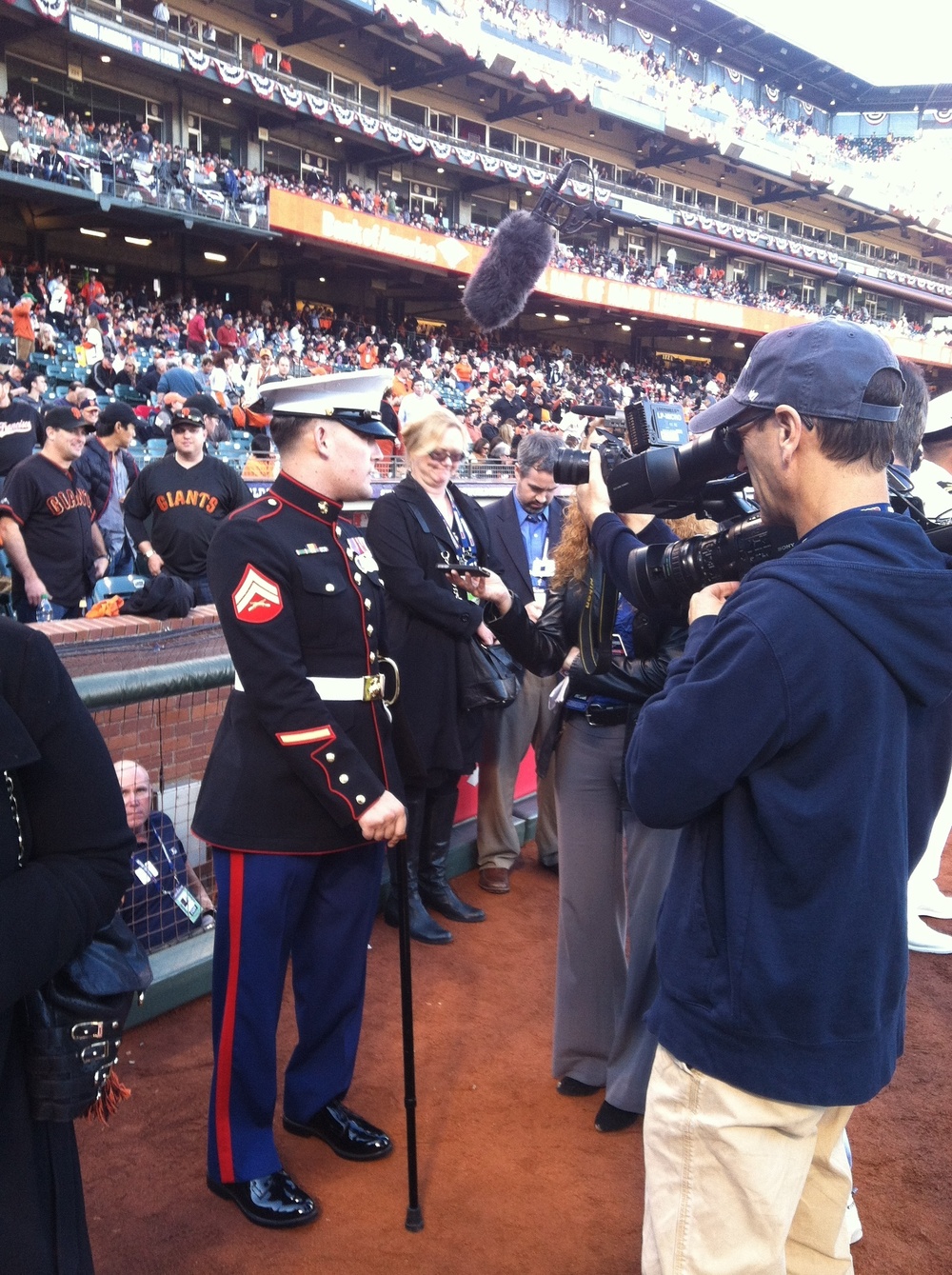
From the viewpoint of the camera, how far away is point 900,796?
138cm

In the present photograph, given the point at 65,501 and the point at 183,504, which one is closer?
the point at 183,504

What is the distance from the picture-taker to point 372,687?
2.34 meters

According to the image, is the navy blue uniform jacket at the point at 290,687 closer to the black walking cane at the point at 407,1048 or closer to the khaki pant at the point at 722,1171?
the black walking cane at the point at 407,1048

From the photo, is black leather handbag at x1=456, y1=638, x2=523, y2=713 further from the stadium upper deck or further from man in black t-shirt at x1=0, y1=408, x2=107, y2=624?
the stadium upper deck

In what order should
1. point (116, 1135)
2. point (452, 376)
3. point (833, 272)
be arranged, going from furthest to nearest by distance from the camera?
1. point (833, 272)
2. point (452, 376)
3. point (116, 1135)

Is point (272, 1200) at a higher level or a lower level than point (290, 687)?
lower

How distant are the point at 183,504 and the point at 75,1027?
13.3ft

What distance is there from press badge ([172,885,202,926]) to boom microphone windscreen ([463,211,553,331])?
2.29 metres

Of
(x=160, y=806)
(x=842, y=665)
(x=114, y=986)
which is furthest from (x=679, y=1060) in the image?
(x=160, y=806)

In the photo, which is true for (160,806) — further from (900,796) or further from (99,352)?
(99,352)

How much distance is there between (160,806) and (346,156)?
2908 centimetres

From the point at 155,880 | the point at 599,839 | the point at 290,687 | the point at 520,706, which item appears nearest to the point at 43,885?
the point at 290,687

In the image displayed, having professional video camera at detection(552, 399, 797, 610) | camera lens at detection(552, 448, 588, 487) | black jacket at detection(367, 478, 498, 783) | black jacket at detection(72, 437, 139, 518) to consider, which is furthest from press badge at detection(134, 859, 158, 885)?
black jacket at detection(72, 437, 139, 518)

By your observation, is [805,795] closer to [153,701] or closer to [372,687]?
[372,687]
